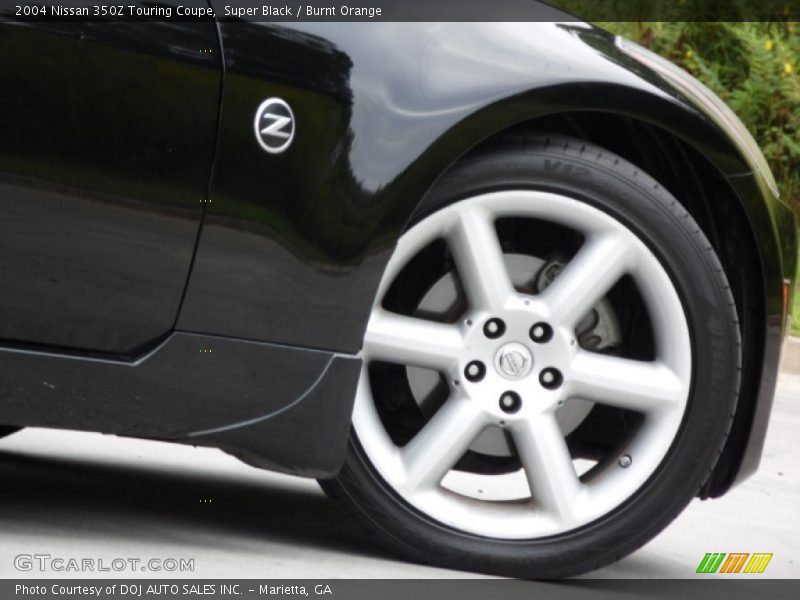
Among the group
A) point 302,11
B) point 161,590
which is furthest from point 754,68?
point 161,590

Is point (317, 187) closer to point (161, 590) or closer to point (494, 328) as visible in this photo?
point (494, 328)

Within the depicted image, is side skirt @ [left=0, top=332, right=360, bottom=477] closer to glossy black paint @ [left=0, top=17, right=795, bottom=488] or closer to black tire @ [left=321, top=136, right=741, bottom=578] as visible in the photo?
glossy black paint @ [left=0, top=17, right=795, bottom=488]

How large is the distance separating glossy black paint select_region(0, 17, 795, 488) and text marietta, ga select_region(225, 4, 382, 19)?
1.0 inches

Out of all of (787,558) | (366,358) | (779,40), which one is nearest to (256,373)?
(366,358)

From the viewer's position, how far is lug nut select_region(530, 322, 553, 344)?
10.0ft

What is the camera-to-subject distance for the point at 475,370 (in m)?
A: 3.04

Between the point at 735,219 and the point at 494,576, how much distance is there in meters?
0.88

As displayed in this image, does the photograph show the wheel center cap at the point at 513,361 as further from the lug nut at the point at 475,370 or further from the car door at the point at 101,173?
the car door at the point at 101,173

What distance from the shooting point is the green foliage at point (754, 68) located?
11805 millimetres

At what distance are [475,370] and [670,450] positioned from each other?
1.38ft

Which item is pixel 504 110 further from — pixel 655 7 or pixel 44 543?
pixel 655 7
